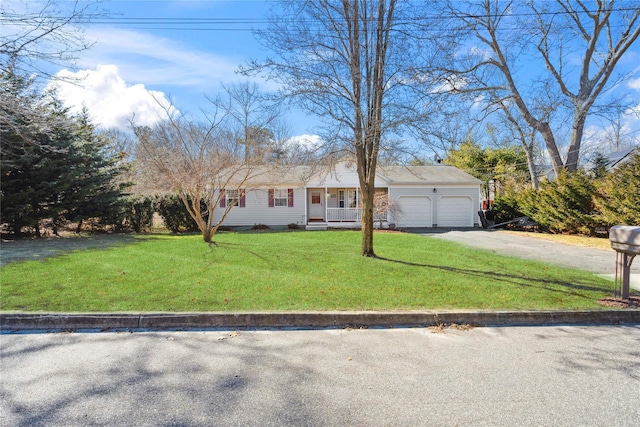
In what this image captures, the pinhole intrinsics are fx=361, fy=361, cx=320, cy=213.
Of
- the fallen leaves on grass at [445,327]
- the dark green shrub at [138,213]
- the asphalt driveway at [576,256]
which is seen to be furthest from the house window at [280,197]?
the fallen leaves on grass at [445,327]

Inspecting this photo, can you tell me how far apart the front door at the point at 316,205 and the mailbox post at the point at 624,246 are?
18.7 m

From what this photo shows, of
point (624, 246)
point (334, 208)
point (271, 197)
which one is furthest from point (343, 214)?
point (624, 246)

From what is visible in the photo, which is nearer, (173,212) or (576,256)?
(576,256)

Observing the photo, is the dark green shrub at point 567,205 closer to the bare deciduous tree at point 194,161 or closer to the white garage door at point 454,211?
the white garage door at point 454,211

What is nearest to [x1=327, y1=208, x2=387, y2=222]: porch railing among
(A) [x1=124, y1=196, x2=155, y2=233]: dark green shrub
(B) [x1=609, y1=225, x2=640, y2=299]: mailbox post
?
(A) [x1=124, y1=196, x2=155, y2=233]: dark green shrub

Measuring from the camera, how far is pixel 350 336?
14.1 ft

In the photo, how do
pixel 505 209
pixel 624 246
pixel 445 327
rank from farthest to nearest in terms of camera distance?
1. pixel 505 209
2. pixel 624 246
3. pixel 445 327

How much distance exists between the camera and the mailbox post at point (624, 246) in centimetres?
494

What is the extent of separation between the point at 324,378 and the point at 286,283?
315 cm

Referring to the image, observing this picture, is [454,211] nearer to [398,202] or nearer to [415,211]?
[415,211]

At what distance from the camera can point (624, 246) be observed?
16.8ft

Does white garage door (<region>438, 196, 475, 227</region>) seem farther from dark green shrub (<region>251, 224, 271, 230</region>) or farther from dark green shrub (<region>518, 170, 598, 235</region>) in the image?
dark green shrub (<region>251, 224, 271, 230</region>)

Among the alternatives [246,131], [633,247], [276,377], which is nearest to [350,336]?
[276,377]

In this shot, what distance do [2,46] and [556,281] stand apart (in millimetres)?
10539
